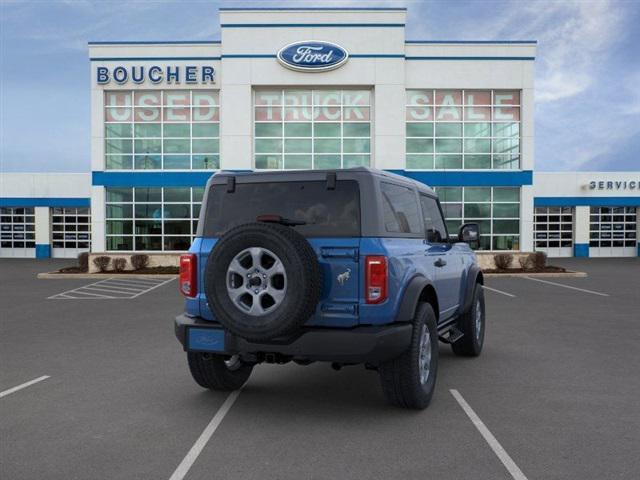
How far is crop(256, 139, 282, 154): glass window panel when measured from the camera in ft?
81.8

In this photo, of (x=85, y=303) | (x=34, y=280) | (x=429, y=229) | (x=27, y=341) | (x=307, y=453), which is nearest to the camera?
(x=307, y=453)

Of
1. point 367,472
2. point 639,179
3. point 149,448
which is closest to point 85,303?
point 149,448

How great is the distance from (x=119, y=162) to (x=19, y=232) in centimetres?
1673

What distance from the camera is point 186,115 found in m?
25.1

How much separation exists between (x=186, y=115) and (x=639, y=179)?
1165 inches

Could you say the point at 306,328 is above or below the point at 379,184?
below

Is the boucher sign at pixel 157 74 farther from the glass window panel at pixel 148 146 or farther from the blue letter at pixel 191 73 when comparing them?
the glass window panel at pixel 148 146

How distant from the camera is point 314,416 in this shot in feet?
16.0

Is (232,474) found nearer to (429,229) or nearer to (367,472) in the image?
(367,472)

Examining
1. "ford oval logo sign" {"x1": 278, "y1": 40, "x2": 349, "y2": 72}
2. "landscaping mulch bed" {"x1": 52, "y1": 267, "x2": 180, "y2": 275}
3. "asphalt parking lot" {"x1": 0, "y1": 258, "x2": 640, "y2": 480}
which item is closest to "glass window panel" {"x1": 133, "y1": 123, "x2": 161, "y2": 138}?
"landscaping mulch bed" {"x1": 52, "y1": 267, "x2": 180, "y2": 275}

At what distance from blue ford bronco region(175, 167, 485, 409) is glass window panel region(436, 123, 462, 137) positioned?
68.1ft

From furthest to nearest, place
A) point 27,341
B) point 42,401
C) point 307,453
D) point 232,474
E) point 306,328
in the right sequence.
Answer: point 27,341 < point 42,401 < point 306,328 < point 307,453 < point 232,474

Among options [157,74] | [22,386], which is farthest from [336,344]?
[157,74]

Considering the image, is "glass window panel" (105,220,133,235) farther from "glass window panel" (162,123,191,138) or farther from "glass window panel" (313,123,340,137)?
"glass window panel" (313,123,340,137)
